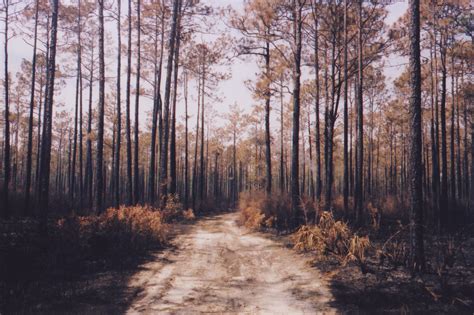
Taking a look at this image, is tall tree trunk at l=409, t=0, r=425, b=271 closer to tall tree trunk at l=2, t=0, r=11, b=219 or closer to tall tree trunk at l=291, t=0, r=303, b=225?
tall tree trunk at l=291, t=0, r=303, b=225

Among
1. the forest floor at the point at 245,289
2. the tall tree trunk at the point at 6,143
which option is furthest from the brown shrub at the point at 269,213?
the tall tree trunk at the point at 6,143

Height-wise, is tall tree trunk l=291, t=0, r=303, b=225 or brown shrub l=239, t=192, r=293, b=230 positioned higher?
tall tree trunk l=291, t=0, r=303, b=225

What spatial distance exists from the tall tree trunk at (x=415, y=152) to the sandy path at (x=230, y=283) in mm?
2052

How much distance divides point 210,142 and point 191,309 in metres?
40.3

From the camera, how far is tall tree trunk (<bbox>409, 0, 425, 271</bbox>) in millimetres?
6184

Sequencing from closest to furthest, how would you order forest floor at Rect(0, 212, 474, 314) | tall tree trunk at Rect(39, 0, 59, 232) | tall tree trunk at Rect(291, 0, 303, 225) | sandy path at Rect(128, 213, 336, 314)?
forest floor at Rect(0, 212, 474, 314), sandy path at Rect(128, 213, 336, 314), tall tree trunk at Rect(39, 0, 59, 232), tall tree trunk at Rect(291, 0, 303, 225)

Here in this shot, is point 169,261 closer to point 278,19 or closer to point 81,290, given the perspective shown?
point 81,290

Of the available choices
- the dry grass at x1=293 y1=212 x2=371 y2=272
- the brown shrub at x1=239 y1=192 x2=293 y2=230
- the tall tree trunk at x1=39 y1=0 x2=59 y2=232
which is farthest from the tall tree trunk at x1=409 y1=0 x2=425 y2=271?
the tall tree trunk at x1=39 y1=0 x2=59 y2=232

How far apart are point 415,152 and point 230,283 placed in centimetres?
453

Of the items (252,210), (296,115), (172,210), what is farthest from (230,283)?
(172,210)

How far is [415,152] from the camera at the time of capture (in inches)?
249

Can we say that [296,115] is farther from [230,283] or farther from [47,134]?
[47,134]

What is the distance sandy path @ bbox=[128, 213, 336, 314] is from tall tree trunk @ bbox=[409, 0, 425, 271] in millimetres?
2052

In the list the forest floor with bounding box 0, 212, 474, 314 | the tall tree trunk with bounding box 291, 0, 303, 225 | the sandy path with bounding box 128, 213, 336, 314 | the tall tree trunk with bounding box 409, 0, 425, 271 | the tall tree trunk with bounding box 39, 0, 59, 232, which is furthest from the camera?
the tall tree trunk with bounding box 291, 0, 303, 225
